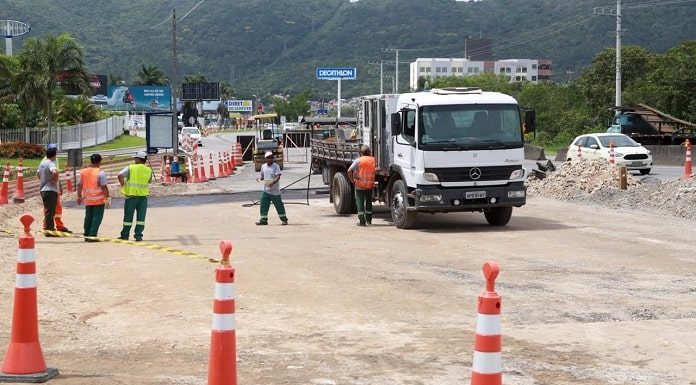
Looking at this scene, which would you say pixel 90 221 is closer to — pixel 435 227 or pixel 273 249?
pixel 273 249

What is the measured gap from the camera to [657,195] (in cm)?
2523

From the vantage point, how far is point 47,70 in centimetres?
7075

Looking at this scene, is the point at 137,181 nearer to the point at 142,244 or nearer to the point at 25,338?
the point at 142,244

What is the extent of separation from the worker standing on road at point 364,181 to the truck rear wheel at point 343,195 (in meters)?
2.03

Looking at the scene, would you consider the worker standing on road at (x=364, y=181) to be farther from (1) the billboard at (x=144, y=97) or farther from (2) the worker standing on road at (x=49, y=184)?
(1) the billboard at (x=144, y=97)

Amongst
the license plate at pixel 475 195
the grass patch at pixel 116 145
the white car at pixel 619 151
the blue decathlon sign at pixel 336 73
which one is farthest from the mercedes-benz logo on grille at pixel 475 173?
the blue decathlon sign at pixel 336 73

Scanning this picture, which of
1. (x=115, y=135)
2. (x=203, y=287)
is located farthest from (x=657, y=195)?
(x=115, y=135)

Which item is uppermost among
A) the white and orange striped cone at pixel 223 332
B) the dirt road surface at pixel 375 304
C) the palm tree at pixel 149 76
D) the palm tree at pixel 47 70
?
the palm tree at pixel 149 76

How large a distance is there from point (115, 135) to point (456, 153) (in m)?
86.7

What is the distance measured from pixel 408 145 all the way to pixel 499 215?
2362mm

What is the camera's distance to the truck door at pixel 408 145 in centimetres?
2028

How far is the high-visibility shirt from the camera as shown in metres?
18.6

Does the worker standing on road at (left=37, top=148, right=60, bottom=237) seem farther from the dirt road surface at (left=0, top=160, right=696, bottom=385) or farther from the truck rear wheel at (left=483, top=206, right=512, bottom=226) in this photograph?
the truck rear wheel at (left=483, top=206, right=512, bottom=226)

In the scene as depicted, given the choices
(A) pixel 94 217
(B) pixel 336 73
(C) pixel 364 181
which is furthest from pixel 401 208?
(B) pixel 336 73
